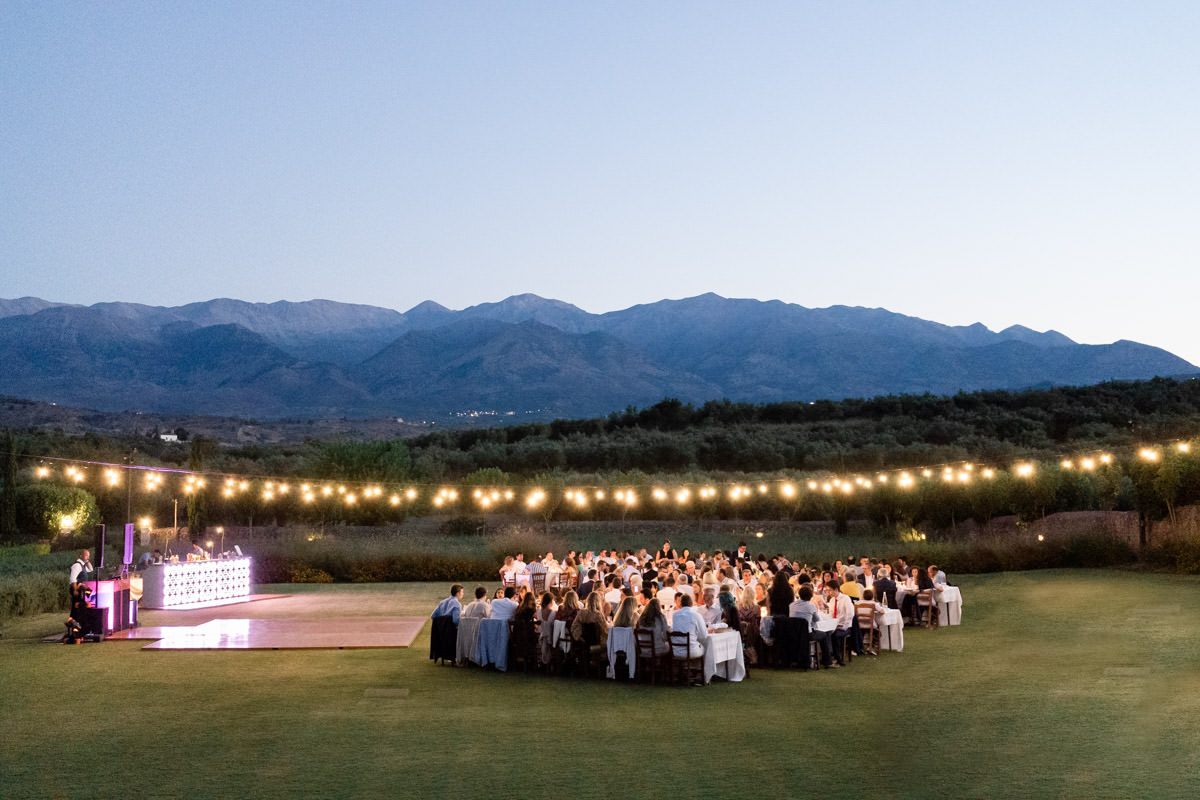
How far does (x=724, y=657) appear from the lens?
511 inches

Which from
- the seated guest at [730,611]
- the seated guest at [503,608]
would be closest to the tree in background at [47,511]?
the seated guest at [503,608]

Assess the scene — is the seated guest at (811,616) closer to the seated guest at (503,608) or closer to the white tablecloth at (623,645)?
the white tablecloth at (623,645)

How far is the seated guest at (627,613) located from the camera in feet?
43.4

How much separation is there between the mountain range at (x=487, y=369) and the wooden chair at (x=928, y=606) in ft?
327

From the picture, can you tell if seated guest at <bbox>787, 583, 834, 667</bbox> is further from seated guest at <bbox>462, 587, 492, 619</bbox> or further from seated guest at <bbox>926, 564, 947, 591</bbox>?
seated guest at <bbox>926, 564, 947, 591</bbox>

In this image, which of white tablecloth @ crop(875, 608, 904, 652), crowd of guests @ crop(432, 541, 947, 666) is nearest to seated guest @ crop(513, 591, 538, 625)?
crowd of guests @ crop(432, 541, 947, 666)

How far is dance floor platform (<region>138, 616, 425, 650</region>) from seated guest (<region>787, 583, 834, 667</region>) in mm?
5873

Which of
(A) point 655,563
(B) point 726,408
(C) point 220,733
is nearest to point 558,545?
(A) point 655,563

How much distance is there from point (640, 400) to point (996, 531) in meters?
98.8

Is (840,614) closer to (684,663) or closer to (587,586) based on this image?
(684,663)

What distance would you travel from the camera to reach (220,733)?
9.88 metres

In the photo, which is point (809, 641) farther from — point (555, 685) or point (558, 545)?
point (558, 545)

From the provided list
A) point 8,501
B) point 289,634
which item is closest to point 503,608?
point 289,634

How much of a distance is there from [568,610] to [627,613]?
867mm
